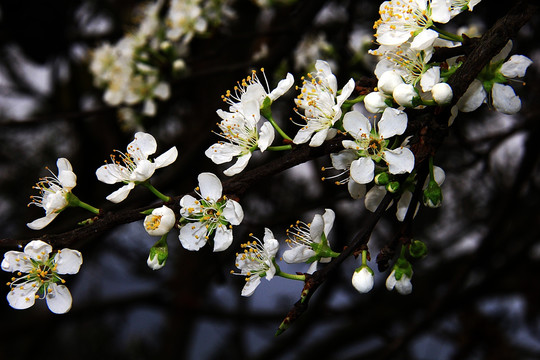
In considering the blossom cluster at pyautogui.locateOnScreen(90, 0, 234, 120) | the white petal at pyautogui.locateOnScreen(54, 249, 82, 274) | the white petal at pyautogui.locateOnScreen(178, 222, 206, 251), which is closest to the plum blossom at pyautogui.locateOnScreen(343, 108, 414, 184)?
the white petal at pyautogui.locateOnScreen(178, 222, 206, 251)

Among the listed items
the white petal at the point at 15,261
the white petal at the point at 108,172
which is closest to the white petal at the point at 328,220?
the white petal at the point at 108,172

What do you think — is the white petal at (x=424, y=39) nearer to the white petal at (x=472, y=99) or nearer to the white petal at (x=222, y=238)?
the white petal at (x=472, y=99)

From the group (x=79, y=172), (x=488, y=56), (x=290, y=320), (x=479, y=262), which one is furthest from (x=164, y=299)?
(x=488, y=56)

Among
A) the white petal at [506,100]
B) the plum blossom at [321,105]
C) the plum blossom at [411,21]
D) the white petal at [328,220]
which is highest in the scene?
the plum blossom at [411,21]

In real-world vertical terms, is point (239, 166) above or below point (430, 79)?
below

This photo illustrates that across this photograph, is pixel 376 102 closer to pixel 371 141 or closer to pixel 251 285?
pixel 371 141

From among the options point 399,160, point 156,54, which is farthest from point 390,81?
point 156,54
